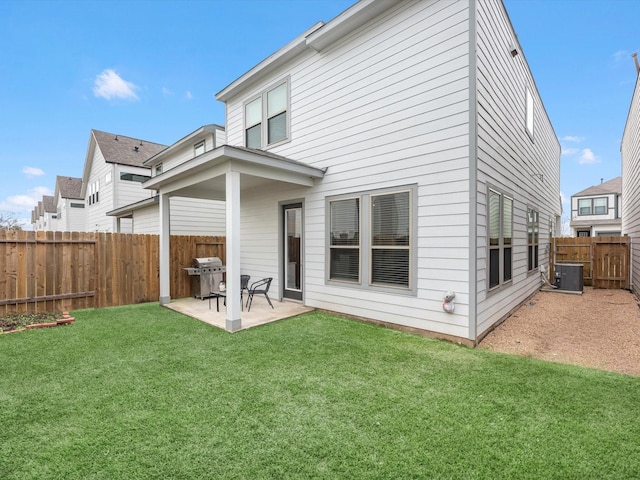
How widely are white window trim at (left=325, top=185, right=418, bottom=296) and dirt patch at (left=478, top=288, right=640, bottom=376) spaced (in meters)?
1.50

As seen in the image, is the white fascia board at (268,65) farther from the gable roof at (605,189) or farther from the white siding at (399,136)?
the gable roof at (605,189)

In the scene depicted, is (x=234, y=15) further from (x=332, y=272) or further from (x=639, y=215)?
(x=639, y=215)

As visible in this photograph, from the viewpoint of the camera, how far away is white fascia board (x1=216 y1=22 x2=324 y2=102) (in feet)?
21.8

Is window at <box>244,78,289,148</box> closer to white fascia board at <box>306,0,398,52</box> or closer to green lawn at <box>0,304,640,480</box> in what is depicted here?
white fascia board at <box>306,0,398,52</box>

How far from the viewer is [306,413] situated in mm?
2705

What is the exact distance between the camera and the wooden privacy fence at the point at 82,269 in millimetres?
6152

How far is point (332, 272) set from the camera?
6355 mm

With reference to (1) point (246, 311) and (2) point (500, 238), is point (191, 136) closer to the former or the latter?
(1) point (246, 311)

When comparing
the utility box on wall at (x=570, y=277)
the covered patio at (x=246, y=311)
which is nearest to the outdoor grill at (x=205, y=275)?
the covered patio at (x=246, y=311)

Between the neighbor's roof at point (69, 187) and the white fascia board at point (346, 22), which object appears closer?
the white fascia board at point (346, 22)

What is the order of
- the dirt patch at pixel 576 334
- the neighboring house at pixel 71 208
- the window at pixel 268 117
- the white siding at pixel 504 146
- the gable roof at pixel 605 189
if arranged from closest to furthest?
the dirt patch at pixel 576 334
the white siding at pixel 504 146
the window at pixel 268 117
the neighboring house at pixel 71 208
the gable roof at pixel 605 189

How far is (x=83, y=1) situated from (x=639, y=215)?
1778 centimetres

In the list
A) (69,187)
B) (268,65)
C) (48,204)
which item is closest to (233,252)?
(268,65)

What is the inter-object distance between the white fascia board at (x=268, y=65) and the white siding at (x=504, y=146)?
11.4ft
